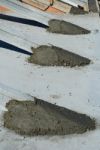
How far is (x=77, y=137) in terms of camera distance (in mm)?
6270

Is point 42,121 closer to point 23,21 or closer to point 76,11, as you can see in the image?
point 23,21

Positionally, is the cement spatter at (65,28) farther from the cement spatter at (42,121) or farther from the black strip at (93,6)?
the cement spatter at (42,121)

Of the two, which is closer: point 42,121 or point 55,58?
point 42,121

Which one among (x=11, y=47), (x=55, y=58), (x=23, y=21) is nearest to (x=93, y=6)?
(x=23, y=21)

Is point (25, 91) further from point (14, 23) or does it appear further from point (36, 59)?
point (14, 23)

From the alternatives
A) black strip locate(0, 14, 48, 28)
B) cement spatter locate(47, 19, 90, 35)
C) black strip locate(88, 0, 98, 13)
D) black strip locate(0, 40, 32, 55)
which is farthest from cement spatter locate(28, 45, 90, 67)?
black strip locate(88, 0, 98, 13)

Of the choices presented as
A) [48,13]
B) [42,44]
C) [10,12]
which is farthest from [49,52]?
[48,13]

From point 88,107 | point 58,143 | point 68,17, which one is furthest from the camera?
point 68,17

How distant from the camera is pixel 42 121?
632 centimetres

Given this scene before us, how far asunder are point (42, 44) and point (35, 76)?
1.60m

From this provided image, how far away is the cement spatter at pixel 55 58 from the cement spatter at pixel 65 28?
1.72 metres

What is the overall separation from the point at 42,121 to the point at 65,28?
4806 mm

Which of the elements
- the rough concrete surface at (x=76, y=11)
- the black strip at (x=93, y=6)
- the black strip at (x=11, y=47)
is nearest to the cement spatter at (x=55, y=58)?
the black strip at (x=11, y=47)

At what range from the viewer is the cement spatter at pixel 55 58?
8.74 m
